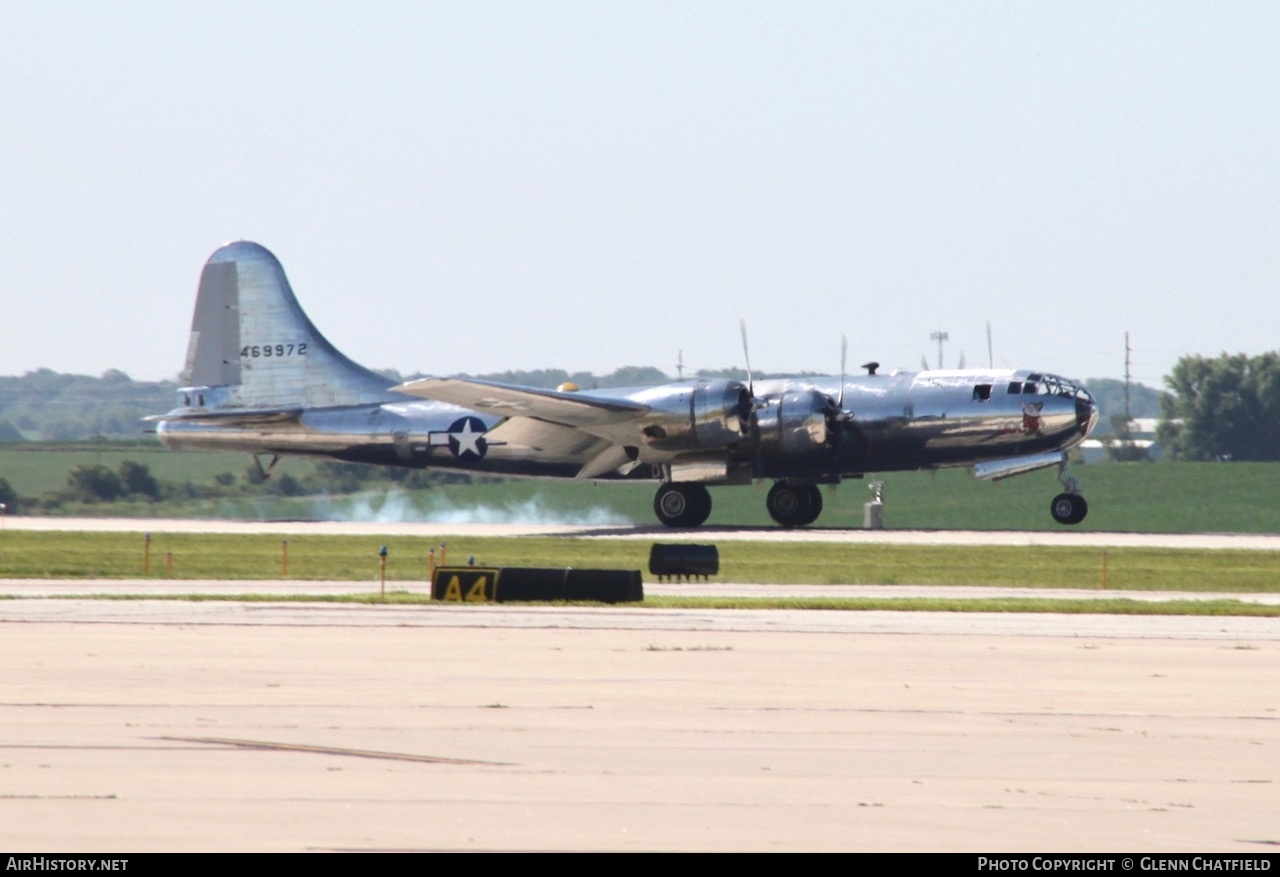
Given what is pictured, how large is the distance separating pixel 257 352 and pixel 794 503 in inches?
709

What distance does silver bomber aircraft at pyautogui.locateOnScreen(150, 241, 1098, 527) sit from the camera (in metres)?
45.4

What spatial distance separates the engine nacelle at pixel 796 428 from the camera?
45.9m

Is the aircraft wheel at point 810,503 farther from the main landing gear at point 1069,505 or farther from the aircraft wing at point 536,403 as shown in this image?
the main landing gear at point 1069,505

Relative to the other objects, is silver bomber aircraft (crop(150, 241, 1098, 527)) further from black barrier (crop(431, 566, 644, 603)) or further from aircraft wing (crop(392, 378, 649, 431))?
black barrier (crop(431, 566, 644, 603))

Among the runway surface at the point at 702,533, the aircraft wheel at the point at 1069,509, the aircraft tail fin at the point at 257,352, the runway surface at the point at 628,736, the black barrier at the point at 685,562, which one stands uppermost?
the aircraft tail fin at the point at 257,352

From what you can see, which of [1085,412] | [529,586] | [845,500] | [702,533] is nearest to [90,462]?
[845,500]

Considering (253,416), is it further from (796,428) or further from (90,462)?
(90,462)

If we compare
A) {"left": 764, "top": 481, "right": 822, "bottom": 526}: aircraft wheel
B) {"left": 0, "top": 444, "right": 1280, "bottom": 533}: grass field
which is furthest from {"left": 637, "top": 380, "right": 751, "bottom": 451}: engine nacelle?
{"left": 0, "top": 444, "right": 1280, "bottom": 533}: grass field

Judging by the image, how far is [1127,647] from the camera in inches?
843

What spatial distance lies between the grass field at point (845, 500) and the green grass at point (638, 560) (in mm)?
15236

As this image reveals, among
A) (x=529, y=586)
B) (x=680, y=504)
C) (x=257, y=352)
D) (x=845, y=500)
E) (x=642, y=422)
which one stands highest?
(x=257, y=352)

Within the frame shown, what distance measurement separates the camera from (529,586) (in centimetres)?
2712

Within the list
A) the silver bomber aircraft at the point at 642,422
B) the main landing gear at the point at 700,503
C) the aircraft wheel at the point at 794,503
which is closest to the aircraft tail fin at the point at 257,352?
the silver bomber aircraft at the point at 642,422

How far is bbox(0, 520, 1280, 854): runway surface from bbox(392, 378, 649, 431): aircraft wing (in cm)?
2039
